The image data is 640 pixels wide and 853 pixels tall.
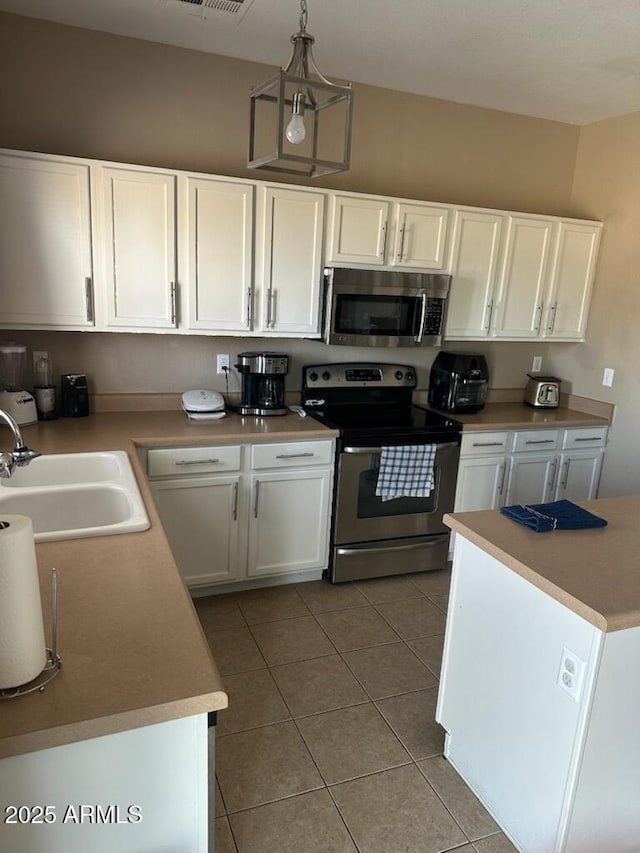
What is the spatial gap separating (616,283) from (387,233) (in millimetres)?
1570

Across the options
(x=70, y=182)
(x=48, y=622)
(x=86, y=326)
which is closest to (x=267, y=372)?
(x=86, y=326)

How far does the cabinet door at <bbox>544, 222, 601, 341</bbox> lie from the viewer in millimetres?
3713

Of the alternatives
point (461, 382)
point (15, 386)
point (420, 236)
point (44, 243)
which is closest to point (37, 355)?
point (15, 386)

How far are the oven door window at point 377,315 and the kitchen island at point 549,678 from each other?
1.53 meters

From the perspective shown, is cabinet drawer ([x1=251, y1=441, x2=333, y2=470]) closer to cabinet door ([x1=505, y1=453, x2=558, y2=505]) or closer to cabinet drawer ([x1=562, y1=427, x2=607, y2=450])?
cabinet door ([x1=505, y1=453, x2=558, y2=505])

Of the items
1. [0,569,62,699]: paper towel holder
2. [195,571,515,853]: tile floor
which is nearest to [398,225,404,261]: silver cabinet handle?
[195,571,515,853]: tile floor

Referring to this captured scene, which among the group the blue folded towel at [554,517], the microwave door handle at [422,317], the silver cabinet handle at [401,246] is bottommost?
the blue folded towel at [554,517]

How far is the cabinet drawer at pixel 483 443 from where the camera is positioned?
3.41 meters

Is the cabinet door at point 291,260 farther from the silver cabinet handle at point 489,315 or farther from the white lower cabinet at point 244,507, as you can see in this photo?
the silver cabinet handle at point 489,315

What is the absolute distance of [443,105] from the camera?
3.52m

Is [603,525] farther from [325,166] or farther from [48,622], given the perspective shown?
[48,622]

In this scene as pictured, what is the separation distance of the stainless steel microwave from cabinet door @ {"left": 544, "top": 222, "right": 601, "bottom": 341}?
85cm

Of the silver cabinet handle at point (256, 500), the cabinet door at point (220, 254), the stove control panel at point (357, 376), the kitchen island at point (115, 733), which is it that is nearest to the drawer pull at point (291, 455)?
the silver cabinet handle at point (256, 500)

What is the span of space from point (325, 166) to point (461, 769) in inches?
80.3
